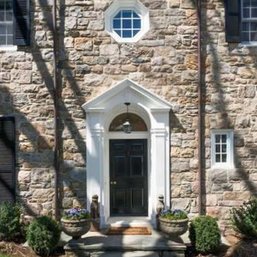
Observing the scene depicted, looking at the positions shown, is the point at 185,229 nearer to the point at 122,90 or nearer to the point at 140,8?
the point at 122,90

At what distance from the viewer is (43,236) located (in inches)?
340

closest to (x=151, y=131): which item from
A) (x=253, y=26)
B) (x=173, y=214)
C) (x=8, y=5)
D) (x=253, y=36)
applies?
(x=173, y=214)

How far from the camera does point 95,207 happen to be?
9797mm

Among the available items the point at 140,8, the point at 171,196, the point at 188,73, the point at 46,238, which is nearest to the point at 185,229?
the point at 171,196

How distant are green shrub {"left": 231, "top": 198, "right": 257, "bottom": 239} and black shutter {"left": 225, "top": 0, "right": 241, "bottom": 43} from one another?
3780 millimetres

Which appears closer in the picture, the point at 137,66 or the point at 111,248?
the point at 111,248

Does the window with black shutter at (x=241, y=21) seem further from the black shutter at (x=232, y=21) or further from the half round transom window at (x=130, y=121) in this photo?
the half round transom window at (x=130, y=121)

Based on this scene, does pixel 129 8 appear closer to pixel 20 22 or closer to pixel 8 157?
pixel 20 22

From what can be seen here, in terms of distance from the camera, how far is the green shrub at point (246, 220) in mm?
9117

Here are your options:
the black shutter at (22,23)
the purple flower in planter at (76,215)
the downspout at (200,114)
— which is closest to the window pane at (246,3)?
the downspout at (200,114)

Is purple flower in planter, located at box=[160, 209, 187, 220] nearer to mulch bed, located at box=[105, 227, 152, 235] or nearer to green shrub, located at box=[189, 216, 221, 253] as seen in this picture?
green shrub, located at box=[189, 216, 221, 253]

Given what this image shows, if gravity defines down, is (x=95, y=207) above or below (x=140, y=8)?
below

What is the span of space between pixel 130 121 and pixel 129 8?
2.71 metres

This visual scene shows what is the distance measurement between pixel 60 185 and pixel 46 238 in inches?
64.9
